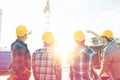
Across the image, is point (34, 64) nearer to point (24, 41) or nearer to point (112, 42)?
point (24, 41)

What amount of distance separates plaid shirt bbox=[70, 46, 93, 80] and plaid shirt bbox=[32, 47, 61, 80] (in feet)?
0.96

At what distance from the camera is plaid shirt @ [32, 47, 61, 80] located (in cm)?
622


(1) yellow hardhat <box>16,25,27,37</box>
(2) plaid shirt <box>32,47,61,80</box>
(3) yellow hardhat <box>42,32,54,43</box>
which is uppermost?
(1) yellow hardhat <box>16,25,27,37</box>

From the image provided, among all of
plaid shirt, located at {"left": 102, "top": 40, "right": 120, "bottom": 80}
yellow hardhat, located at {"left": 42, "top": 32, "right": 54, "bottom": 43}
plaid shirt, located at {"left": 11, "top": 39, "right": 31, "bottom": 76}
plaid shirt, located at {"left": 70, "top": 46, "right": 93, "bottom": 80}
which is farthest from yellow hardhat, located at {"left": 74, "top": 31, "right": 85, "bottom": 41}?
plaid shirt, located at {"left": 11, "top": 39, "right": 31, "bottom": 76}

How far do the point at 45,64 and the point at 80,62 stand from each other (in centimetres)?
67

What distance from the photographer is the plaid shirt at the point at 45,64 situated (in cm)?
622

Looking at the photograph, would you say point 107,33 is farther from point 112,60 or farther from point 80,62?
point 80,62

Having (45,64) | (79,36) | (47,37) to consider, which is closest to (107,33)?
(79,36)

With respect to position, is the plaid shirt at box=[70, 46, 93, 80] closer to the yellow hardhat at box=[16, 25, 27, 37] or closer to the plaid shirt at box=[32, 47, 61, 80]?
the plaid shirt at box=[32, 47, 61, 80]

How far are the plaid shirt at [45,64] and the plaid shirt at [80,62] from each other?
11.5 inches

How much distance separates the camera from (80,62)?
20.6ft

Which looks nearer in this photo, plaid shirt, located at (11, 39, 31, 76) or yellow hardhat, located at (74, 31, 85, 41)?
yellow hardhat, located at (74, 31, 85, 41)

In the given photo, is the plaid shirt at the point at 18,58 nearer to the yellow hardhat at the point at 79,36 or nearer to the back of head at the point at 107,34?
the yellow hardhat at the point at 79,36

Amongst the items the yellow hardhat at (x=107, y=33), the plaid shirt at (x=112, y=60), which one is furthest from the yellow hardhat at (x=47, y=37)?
the yellow hardhat at (x=107, y=33)
